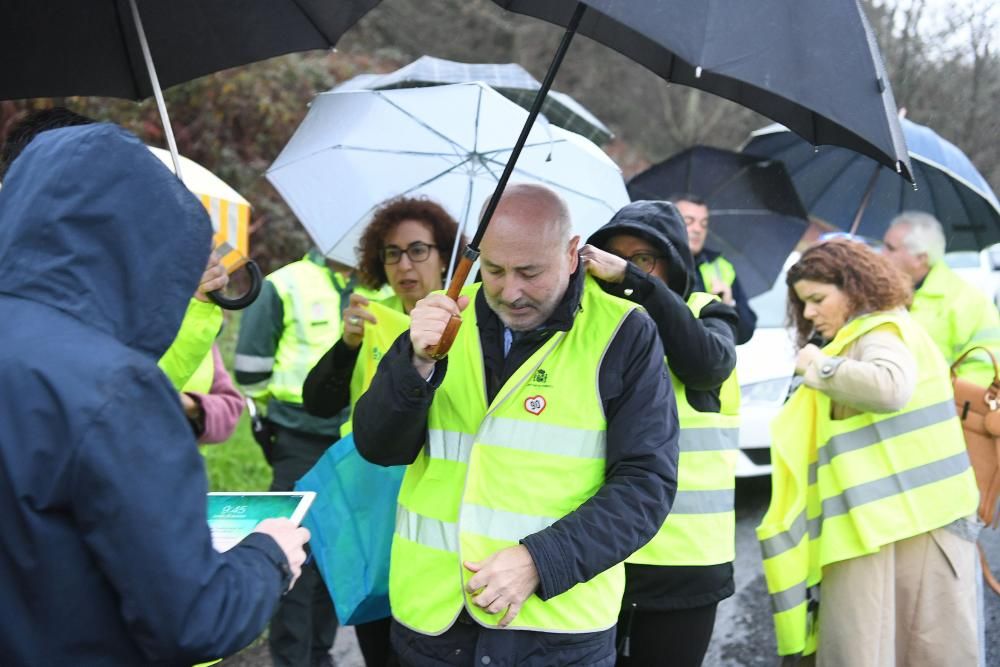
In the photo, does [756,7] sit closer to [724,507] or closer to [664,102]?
[724,507]

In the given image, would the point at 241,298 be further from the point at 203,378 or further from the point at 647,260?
the point at 647,260

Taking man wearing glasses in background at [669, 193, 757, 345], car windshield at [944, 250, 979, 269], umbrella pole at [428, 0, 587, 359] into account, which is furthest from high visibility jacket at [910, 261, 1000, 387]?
car windshield at [944, 250, 979, 269]

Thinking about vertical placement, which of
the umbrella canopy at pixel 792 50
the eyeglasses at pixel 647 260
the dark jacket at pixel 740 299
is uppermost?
the umbrella canopy at pixel 792 50

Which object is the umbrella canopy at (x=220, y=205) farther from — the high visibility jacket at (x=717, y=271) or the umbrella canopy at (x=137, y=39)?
the high visibility jacket at (x=717, y=271)

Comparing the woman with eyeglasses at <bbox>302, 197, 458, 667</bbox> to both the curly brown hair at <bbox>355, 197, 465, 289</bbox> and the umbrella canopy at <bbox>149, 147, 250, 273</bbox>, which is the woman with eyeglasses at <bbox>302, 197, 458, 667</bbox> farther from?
the umbrella canopy at <bbox>149, 147, 250, 273</bbox>

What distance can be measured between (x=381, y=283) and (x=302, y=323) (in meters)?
0.99

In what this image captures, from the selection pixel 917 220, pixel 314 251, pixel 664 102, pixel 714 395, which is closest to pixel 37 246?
pixel 714 395

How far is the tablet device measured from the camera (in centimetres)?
218

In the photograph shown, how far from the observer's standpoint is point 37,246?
1.59 meters

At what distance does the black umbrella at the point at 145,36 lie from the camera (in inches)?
118

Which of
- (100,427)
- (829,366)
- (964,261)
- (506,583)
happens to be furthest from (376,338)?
(964,261)

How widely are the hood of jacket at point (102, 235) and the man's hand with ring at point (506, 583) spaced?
0.99m

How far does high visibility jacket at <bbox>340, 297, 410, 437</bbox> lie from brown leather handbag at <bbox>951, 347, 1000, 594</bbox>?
8.35 ft

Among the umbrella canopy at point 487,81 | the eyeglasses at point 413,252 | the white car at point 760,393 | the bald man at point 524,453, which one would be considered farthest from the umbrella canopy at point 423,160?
the white car at point 760,393
